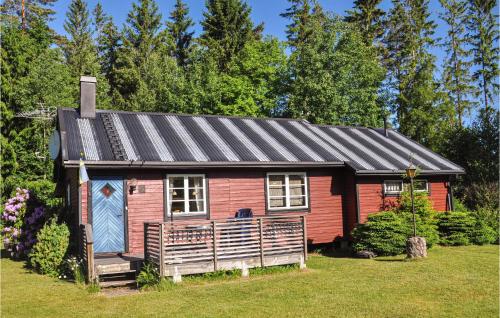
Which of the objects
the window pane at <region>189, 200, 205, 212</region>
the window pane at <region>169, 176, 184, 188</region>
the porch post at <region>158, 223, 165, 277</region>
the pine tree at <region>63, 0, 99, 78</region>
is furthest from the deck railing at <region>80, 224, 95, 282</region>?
the pine tree at <region>63, 0, 99, 78</region>

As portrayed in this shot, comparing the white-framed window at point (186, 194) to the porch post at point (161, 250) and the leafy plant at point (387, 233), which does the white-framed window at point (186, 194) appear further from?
the leafy plant at point (387, 233)

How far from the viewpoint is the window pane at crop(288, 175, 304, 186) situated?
609 inches

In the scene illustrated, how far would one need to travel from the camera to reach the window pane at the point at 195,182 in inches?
548

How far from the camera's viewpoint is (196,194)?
1394 centimetres

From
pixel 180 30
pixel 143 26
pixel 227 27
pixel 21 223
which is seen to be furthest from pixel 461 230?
pixel 143 26

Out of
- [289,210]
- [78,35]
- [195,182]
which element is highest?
[78,35]

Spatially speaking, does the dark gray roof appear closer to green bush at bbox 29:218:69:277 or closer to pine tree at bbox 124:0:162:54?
green bush at bbox 29:218:69:277

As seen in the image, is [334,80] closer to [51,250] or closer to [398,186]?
[398,186]

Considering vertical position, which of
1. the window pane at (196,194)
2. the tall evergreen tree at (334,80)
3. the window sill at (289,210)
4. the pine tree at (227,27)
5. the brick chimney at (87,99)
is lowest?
the window sill at (289,210)

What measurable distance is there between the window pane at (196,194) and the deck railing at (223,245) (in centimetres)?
189

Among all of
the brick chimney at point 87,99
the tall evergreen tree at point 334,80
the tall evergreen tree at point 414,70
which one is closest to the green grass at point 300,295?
the brick chimney at point 87,99

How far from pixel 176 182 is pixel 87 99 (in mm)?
4366

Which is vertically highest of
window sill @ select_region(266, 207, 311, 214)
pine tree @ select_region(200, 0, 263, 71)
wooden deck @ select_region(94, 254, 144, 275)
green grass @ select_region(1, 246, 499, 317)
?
pine tree @ select_region(200, 0, 263, 71)

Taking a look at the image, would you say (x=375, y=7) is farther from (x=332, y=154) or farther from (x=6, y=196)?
(x=6, y=196)
